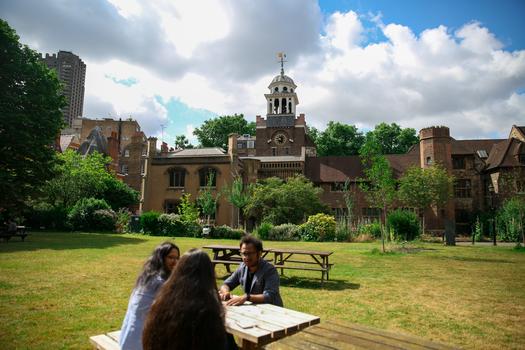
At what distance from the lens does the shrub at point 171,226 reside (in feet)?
89.6

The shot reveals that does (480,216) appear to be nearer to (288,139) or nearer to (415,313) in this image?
(288,139)

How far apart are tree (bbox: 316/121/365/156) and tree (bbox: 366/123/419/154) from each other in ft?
10.6

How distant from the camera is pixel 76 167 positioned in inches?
1356

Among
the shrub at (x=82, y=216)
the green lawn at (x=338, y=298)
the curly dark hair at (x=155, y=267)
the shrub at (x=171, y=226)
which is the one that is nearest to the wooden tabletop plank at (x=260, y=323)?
the curly dark hair at (x=155, y=267)

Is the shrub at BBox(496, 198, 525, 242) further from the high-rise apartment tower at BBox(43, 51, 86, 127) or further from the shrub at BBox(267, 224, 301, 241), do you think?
the high-rise apartment tower at BBox(43, 51, 86, 127)

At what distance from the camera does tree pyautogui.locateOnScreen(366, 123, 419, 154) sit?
58719 millimetres

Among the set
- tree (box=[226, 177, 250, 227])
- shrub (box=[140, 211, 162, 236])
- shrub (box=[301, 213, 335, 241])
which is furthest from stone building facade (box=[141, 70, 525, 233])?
shrub (box=[301, 213, 335, 241])

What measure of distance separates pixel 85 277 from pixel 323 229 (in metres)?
19.3

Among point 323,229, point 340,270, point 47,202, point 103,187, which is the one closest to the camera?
point 340,270

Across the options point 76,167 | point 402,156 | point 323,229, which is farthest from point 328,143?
point 76,167

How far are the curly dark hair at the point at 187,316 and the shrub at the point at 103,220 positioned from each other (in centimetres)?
2903

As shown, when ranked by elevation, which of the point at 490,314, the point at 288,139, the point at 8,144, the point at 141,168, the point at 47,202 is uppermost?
the point at 288,139

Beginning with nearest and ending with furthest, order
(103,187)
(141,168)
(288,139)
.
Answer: (103,187) < (288,139) < (141,168)

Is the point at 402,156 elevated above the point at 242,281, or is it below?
above
